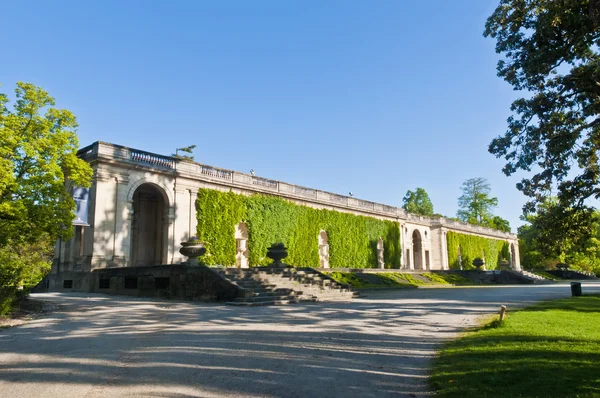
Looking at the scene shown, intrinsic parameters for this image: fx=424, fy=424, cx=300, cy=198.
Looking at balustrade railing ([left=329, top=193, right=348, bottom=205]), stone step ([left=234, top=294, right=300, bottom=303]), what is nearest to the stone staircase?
stone step ([left=234, top=294, right=300, bottom=303])

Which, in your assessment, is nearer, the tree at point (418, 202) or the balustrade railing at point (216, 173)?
the balustrade railing at point (216, 173)

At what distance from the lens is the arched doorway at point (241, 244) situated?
3102 cm

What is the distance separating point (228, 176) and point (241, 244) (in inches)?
201

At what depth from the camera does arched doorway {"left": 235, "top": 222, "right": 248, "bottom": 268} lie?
31.0 m

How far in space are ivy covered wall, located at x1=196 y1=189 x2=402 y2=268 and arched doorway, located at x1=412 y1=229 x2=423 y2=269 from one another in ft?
20.4

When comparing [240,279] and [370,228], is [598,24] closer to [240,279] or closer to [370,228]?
[240,279]

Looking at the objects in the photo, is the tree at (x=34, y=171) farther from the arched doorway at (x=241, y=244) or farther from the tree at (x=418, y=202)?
the tree at (x=418, y=202)

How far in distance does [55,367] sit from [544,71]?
39.2 feet

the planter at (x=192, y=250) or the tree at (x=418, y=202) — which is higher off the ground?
the tree at (x=418, y=202)

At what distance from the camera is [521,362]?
19.6 feet

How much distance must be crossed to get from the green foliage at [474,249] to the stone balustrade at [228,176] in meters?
9.57

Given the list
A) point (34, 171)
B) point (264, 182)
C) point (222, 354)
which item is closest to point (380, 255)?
point (264, 182)

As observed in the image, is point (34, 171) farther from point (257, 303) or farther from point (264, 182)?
point (264, 182)

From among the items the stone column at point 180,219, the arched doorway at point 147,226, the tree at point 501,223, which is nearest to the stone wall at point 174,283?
the stone column at point 180,219
